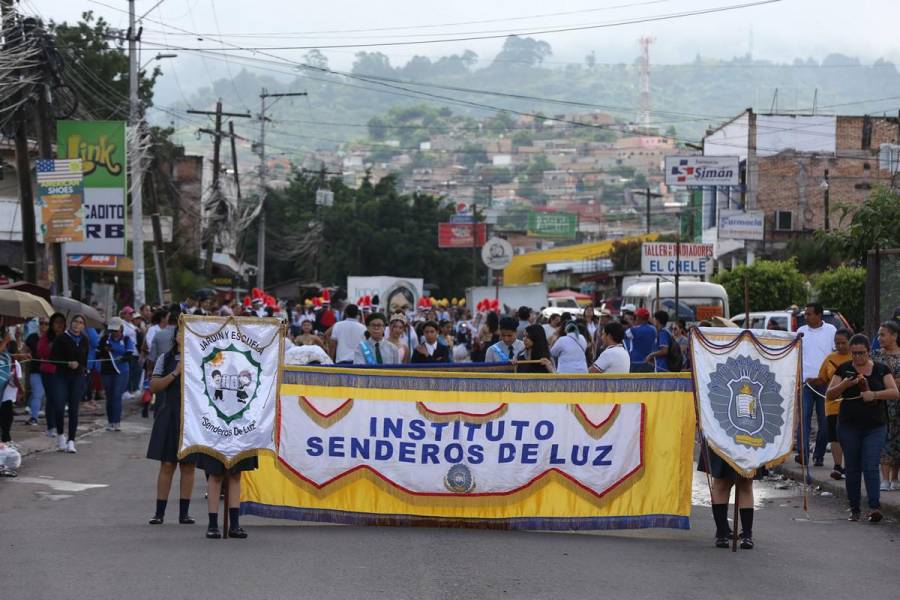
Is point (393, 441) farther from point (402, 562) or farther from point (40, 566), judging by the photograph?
point (40, 566)

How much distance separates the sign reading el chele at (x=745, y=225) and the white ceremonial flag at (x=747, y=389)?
45.9 m

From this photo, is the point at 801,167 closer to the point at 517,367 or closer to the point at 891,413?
the point at 891,413

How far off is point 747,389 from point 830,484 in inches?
187

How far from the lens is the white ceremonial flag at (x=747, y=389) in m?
10.5

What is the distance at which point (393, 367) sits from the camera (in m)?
12.5

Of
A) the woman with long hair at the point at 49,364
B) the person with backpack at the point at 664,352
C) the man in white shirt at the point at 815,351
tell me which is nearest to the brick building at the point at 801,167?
the person with backpack at the point at 664,352

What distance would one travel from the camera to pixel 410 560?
9.24m

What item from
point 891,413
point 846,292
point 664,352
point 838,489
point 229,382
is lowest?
point 838,489

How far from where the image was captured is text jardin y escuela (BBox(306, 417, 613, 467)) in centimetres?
1103

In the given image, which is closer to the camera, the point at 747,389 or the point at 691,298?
the point at 747,389

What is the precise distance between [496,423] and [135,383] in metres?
17.7

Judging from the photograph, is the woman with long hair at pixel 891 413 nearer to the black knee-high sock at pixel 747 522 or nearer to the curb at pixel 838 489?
the curb at pixel 838 489

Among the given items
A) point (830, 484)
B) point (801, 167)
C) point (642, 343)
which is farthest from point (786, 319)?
point (801, 167)

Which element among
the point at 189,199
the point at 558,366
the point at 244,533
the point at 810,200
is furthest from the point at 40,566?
the point at 189,199
